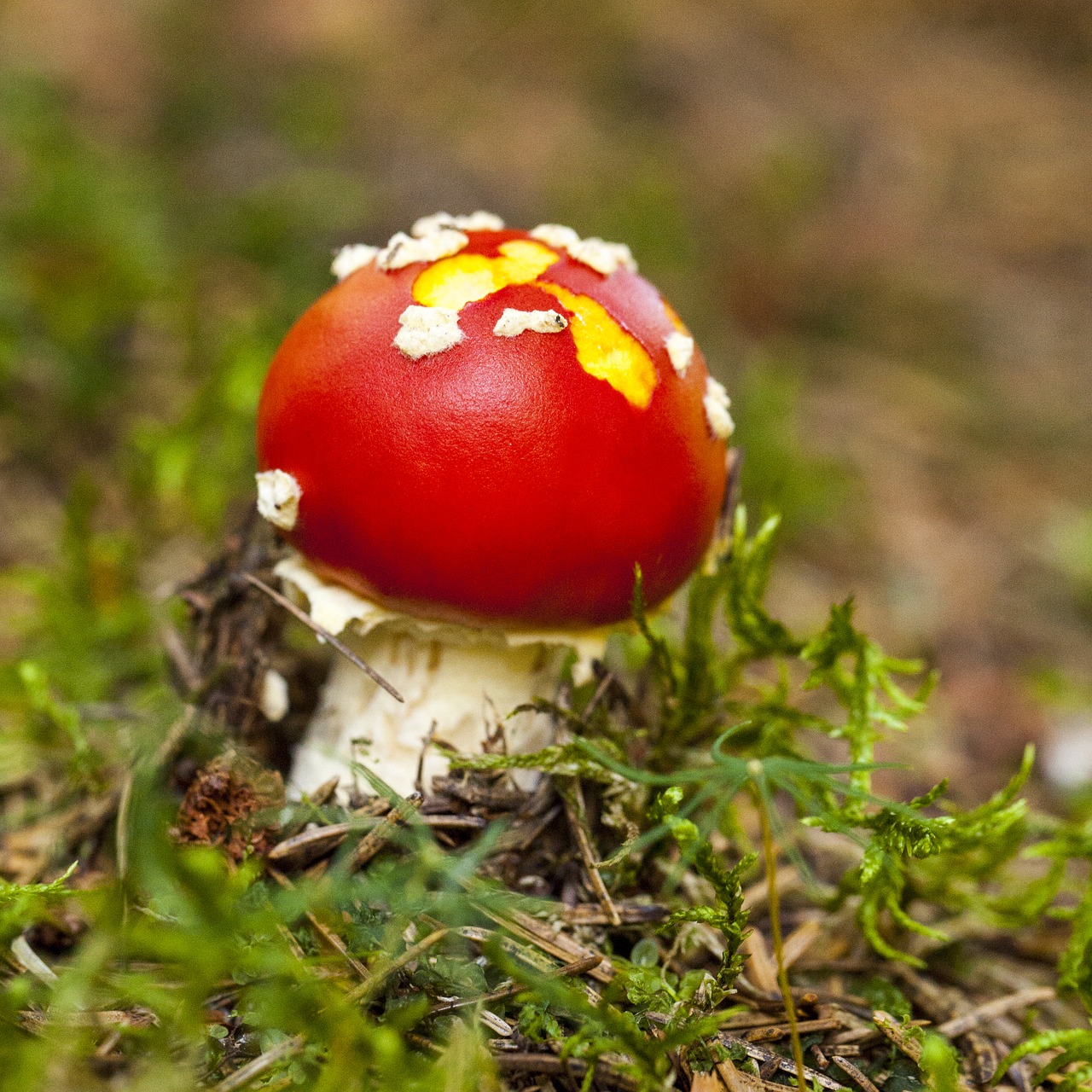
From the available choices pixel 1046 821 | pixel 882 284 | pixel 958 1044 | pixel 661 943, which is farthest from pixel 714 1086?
pixel 882 284

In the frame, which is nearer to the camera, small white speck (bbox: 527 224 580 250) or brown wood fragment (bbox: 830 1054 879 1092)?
brown wood fragment (bbox: 830 1054 879 1092)

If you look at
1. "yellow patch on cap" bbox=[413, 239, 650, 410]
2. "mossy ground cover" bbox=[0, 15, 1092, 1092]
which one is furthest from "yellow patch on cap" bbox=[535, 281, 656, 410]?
"mossy ground cover" bbox=[0, 15, 1092, 1092]

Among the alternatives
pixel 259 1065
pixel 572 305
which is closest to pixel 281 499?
pixel 572 305

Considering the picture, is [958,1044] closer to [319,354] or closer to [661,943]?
[661,943]

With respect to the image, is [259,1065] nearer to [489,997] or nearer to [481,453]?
[489,997]

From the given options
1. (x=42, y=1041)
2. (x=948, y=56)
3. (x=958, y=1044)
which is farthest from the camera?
(x=948, y=56)

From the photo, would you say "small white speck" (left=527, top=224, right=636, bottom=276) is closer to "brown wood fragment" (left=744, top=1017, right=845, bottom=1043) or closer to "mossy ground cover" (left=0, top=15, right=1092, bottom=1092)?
"mossy ground cover" (left=0, top=15, right=1092, bottom=1092)
